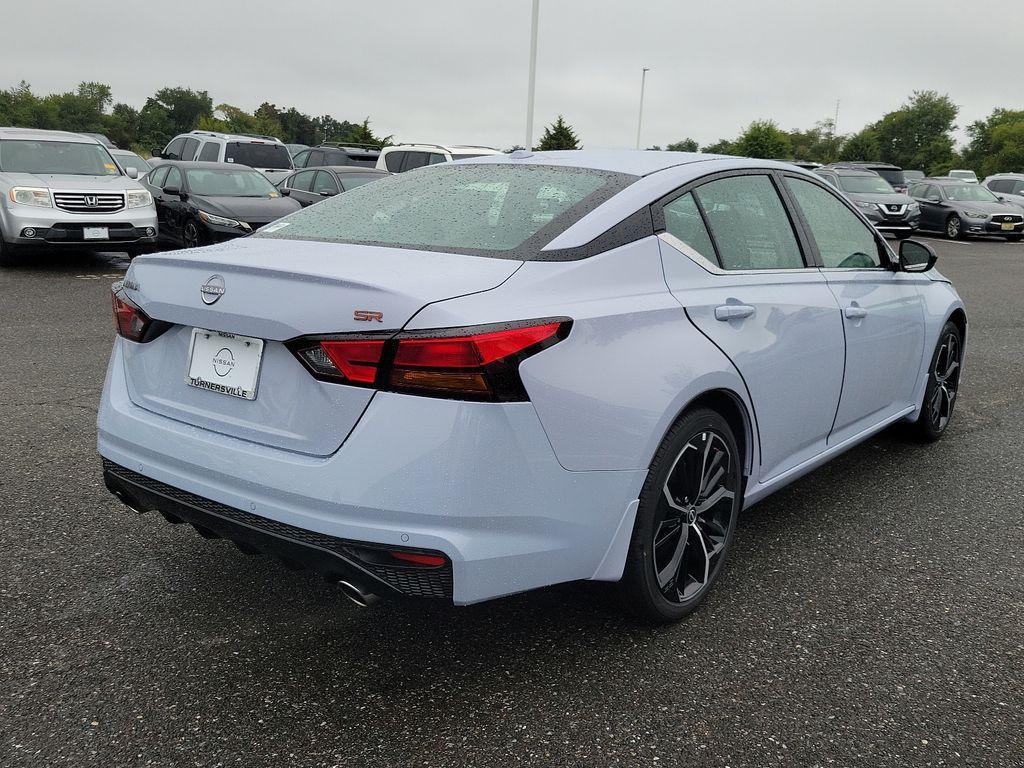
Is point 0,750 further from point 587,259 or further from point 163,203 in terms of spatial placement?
point 163,203

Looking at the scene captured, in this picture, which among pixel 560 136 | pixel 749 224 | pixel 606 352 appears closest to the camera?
pixel 606 352

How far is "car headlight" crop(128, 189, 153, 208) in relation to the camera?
1199cm

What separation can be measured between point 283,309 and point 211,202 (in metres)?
10.9

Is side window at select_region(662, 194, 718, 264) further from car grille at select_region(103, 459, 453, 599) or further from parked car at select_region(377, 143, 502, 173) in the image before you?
parked car at select_region(377, 143, 502, 173)

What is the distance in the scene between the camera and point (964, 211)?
898 inches

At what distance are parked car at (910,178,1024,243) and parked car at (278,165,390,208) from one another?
15.0 metres

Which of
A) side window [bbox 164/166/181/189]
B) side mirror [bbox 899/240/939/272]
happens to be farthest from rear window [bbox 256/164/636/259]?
side window [bbox 164/166/181/189]

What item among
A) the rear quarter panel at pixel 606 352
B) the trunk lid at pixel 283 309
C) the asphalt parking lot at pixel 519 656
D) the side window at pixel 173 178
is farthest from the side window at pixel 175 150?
the rear quarter panel at pixel 606 352

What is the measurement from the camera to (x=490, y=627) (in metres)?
3.03

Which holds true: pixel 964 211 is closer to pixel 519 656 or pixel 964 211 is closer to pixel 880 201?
pixel 880 201

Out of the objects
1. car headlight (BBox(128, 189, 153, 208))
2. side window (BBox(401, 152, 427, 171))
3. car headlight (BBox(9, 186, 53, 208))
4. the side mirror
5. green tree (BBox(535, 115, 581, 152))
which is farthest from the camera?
green tree (BBox(535, 115, 581, 152))

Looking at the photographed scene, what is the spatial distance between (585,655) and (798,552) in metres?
1.25

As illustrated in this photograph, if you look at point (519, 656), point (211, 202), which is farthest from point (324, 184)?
point (519, 656)

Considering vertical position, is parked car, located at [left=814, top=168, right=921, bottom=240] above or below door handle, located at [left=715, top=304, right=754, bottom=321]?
below
